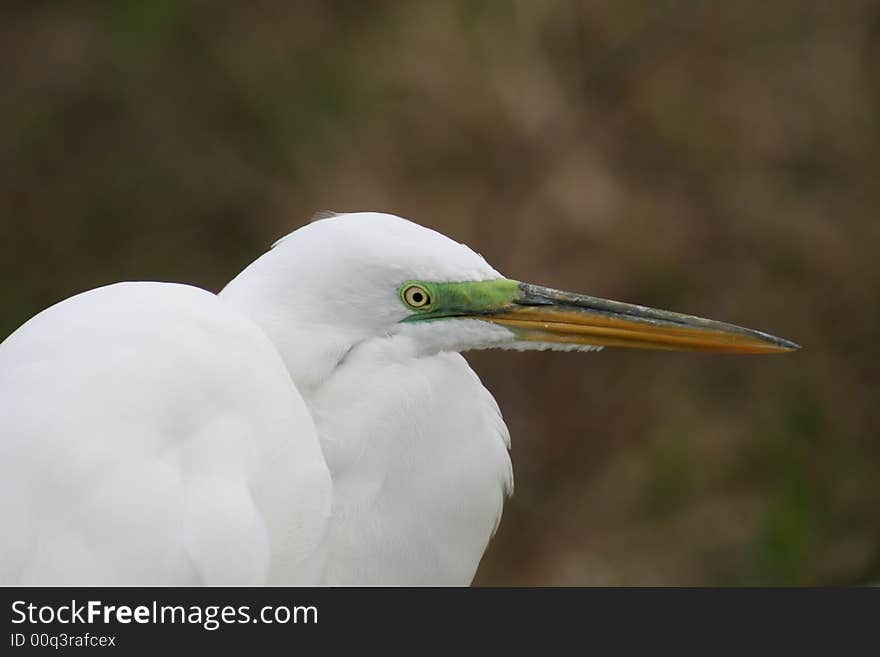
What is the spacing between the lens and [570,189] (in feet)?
13.8

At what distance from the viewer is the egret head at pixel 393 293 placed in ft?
5.56

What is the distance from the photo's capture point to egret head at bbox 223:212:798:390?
5.56 feet

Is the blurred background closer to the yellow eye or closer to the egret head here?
the egret head

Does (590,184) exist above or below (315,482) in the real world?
above

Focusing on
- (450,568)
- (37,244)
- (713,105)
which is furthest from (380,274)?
(37,244)

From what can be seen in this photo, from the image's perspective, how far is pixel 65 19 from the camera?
15.5ft

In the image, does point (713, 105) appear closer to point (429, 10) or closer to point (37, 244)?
point (429, 10)

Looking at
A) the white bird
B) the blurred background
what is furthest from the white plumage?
the blurred background

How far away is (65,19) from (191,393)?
353 centimetres

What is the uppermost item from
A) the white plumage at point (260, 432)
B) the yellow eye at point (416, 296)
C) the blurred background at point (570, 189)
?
the blurred background at point (570, 189)

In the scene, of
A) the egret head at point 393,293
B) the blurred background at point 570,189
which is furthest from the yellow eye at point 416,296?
the blurred background at point 570,189

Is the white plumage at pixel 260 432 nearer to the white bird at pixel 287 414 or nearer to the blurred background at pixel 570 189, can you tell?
the white bird at pixel 287 414

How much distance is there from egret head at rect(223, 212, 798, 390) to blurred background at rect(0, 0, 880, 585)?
199 cm

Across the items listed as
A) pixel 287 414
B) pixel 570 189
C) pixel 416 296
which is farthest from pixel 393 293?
pixel 570 189
